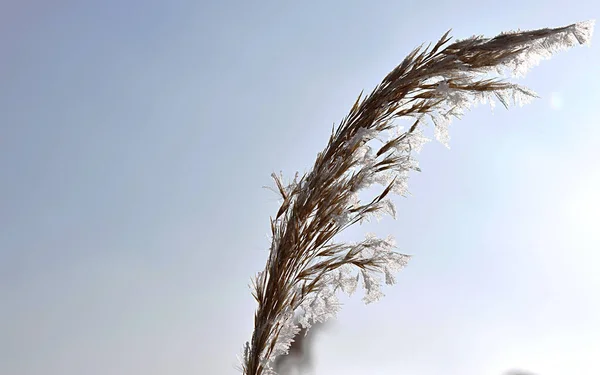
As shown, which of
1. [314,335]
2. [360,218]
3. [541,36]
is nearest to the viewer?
[541,36]

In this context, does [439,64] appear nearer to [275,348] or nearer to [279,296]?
[279,296]

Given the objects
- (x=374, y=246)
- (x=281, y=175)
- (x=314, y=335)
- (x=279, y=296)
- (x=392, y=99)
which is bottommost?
(x=279, y=296)

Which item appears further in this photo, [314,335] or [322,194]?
[314,335]

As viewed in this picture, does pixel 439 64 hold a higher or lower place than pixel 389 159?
higher

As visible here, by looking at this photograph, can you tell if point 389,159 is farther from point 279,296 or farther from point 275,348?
point 275,348

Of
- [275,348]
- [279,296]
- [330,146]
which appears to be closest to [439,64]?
[330,146]

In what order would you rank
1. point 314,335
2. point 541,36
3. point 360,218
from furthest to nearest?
point 314,335, point 360,218, point 541,36

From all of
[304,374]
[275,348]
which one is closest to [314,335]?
[304,374]
